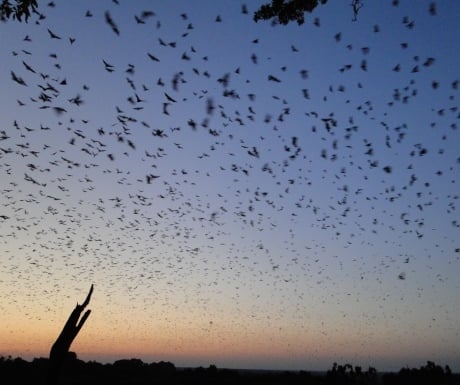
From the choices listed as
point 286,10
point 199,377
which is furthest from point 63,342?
point 199,377

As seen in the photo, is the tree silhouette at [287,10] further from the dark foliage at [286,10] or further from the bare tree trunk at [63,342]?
the bare tree trunk at [63,342]

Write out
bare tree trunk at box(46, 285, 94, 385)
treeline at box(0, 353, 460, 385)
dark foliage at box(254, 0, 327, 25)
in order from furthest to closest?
1. treeline at box(0, 353, 460, 385)
2. dark foliage at box(254, 0, 327, 25)
3. bare tree trunk at box(46, 285, 94, 385)

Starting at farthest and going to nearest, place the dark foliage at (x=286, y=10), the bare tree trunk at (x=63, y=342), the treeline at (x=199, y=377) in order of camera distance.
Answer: the treeline at (x=199, y=377) < the dark foliage at (x=286, y=10) < the bare tree trunk at (x=63, y=342)

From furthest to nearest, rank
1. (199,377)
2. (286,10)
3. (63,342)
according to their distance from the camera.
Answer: (199,377), (286,10), (63,342)

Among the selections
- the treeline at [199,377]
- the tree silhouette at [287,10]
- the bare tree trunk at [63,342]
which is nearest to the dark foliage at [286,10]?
the tree silhouette at [287,10]

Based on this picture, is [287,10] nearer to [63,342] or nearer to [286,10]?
[286,10]

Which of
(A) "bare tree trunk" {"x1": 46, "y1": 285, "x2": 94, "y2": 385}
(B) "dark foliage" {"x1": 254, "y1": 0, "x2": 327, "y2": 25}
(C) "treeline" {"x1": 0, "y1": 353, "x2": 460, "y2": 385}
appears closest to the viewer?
Result: (A) "bare tree trunk" {"x1": 46, "y1": 285, "x2": 94, "y2": 385}

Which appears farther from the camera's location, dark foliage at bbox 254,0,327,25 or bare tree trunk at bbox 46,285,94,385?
dark foliage at bbox 254,0,327,25

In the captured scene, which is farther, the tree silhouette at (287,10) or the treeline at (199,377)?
the treeline at (199,377)

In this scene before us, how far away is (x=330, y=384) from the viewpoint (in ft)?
119

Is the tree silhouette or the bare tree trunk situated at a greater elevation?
the tree silhouette

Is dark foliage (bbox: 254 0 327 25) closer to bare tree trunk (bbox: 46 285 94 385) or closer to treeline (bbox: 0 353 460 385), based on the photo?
bare tree trunk (bbox: 46 285 94 385)

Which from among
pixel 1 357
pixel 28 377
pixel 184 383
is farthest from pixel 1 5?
pixel 1 357

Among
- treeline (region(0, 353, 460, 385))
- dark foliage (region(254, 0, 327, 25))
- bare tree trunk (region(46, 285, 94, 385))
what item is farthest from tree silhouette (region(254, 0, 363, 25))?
treeline (region(0, 353, 460, 385))
